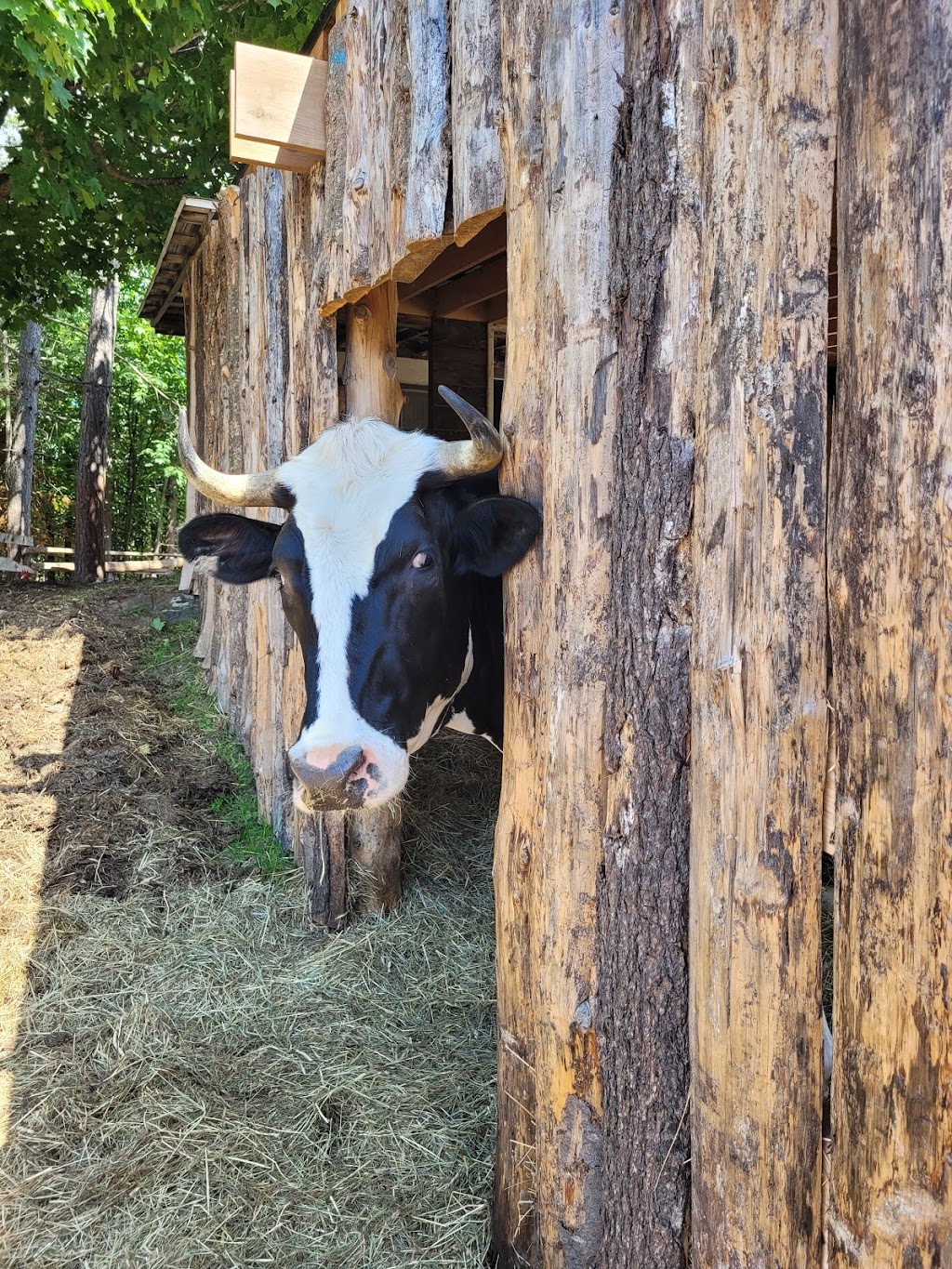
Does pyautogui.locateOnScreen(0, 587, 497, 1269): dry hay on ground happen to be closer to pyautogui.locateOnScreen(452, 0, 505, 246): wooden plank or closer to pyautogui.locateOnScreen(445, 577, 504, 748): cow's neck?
pyautogui.locateOnScreen(445, 577, 504, 748): cow's neck

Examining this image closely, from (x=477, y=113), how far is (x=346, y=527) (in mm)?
1330

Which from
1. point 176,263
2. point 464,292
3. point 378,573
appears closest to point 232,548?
point 378,573

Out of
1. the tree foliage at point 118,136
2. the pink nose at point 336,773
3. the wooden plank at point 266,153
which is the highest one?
the tree foliage at point 118,136

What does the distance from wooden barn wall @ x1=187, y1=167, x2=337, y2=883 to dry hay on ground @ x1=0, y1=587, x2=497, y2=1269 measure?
594 millimetres

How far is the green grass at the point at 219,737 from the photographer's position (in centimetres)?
510

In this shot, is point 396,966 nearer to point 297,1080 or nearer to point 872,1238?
point 297,1080

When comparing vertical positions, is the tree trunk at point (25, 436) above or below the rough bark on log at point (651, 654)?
above

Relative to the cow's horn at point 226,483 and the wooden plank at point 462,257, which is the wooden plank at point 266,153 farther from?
the cow's horn at point 226,483

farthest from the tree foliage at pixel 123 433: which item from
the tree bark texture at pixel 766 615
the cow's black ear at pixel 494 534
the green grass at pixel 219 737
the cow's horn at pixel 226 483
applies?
the tree bark texture at pixel 766 615

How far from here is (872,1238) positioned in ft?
5.39

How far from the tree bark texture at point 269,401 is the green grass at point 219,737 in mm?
115

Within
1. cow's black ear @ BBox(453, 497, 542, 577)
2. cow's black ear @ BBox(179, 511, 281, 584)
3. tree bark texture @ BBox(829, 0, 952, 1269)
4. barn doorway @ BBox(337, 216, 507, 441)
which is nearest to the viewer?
tree bark texture @ BBox(829, 0, 952, 1269)

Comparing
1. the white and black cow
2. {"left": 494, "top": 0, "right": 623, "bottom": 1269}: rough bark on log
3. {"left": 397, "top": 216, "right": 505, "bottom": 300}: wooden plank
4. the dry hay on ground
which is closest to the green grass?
the dry hay on ground

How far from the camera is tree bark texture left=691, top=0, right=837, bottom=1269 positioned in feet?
5.88
